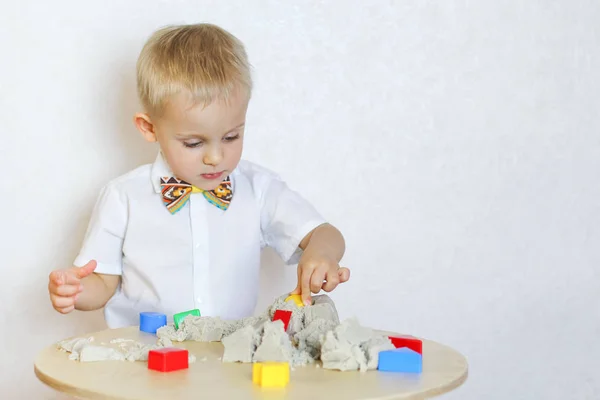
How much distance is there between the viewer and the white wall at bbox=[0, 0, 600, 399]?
1.62m

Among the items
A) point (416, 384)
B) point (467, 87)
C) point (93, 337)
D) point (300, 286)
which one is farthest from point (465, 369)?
point (467, 87)

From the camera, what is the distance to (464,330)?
6.00 ft

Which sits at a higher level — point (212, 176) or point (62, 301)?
point (212, 176)

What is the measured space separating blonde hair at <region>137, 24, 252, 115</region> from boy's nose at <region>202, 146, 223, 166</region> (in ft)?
0.24

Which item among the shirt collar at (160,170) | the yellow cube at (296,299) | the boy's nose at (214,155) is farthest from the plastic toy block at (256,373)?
the shirt collar at (160,170)

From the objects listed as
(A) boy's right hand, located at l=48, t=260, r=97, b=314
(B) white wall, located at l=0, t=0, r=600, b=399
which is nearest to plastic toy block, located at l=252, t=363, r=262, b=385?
(A) boy's right hand, located at l=48, t=260, r=97, b=314

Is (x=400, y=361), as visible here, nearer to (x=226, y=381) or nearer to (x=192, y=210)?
(x=226, y=381)

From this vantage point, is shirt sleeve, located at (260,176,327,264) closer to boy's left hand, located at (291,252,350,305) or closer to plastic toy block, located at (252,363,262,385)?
boy's left hand, located at (291,252,350,305)

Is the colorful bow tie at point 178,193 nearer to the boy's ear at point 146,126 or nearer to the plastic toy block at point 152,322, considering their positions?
the boy's ear at point 146,126

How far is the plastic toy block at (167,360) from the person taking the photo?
942mm

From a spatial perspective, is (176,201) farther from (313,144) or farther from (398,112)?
(398,112)

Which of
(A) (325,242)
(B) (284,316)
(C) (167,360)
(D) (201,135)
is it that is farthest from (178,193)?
(C) (167,360)

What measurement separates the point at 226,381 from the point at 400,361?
7.5 inches

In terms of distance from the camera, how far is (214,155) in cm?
130
